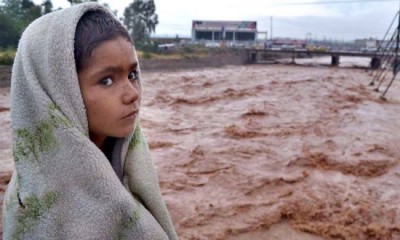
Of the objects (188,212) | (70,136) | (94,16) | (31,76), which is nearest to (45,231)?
(70,136)

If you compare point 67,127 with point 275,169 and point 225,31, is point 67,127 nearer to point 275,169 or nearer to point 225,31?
point 275,169

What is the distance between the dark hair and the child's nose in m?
0.11

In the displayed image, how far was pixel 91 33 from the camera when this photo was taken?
88cm

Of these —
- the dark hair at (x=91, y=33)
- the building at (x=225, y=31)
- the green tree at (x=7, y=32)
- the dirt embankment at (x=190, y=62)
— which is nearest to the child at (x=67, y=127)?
the dark hair at (x=91, y=33)

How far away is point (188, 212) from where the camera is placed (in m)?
3.51

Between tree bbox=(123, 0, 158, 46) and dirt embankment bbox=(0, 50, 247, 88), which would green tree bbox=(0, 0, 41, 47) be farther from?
tree bbox=(123, 0, 158, 46)

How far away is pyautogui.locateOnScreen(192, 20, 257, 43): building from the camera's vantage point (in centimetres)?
5094

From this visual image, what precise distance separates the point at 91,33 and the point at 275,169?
4.22m

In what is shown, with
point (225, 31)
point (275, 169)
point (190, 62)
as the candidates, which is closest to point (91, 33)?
point (275, 169)

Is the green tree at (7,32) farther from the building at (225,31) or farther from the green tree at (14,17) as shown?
the building at (225,31)

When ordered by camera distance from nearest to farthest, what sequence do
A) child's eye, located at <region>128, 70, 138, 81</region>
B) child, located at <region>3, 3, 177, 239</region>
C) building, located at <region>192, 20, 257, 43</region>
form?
1. child, located at <region>3, 3, 177, 239</region>
2. child's eye, located at <region>128, 70, 138, 81</region>
3. building, located at <region>192, 20, 257, 43</region>

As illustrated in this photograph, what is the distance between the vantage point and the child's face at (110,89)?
0.88 meters

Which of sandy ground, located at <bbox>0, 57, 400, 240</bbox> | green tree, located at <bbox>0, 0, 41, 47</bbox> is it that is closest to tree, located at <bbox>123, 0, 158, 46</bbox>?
green tree, located at <bbox>0, 0, 41, 47</bbox>

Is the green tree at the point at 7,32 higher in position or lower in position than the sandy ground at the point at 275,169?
higher
